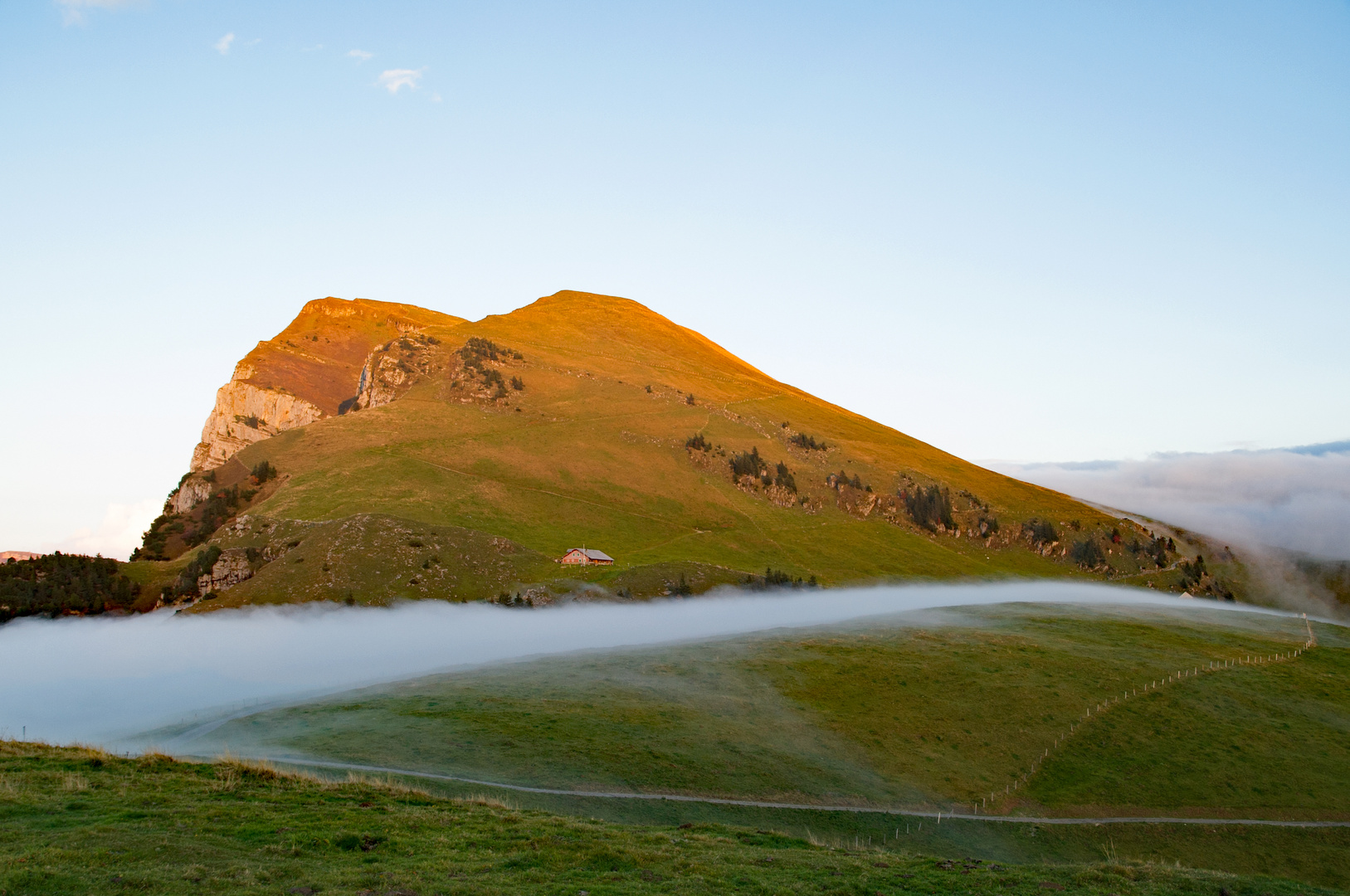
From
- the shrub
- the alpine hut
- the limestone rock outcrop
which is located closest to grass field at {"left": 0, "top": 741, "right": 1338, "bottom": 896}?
the limestone rock outcrop

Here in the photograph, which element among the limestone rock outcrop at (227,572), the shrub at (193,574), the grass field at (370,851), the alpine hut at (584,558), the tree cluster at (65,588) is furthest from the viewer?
the alpine hut at (584,558)

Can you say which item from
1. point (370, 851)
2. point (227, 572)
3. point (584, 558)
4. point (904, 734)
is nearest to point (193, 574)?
point (227, 572)

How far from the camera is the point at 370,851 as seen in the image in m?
28.5

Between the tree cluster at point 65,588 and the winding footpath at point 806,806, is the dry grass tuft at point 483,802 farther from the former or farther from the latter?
the tree cluster at point 65,588

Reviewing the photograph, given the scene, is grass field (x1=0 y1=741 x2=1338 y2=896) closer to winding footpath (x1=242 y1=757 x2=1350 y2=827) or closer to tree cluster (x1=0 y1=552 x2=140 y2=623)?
winding footpath (x1=242 y1=757 x2=1350 y2=827)

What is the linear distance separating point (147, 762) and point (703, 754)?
32095mm

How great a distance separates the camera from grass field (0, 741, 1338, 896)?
2409 centimetres

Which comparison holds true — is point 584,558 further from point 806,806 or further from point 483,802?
point 483,802

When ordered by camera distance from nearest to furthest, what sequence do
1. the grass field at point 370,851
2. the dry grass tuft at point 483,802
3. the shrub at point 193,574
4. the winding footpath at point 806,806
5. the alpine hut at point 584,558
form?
1. the grass field at point 370,851
2. the dry grass tuft at point 483,802
3. the winding footpath at point 806,806
4. the shrub at point 193,574
5. the alpine hut at point 584,558

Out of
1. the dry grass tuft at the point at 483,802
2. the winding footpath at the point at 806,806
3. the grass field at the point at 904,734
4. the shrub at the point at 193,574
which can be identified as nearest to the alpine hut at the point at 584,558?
the shrub at the point at 193,574

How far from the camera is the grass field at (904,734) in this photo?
175 feet

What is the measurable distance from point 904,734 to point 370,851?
48358 millimetres

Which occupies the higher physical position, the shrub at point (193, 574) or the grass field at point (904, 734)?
the shrub at point (193, 574)

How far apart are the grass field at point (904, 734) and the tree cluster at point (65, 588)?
404ft
